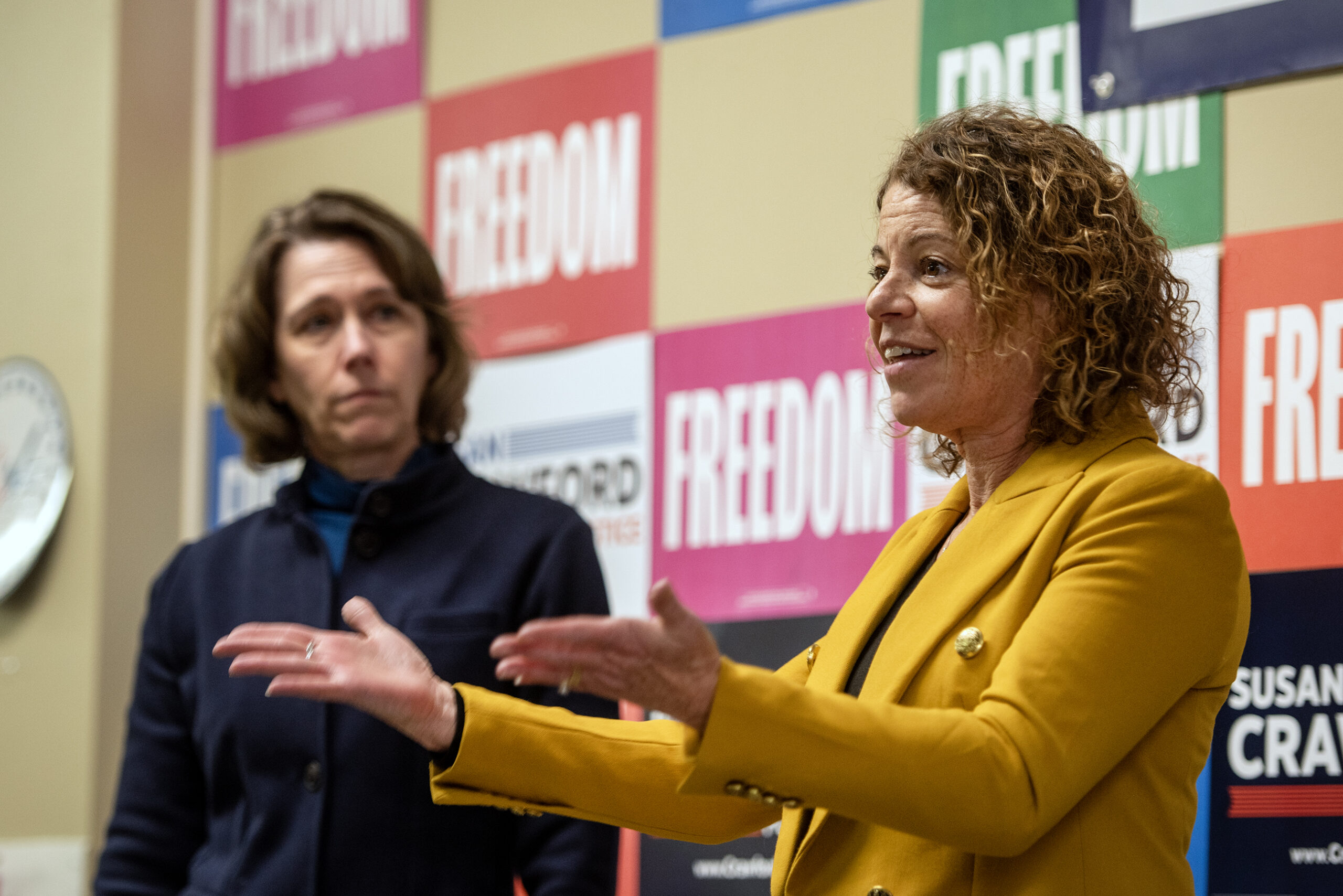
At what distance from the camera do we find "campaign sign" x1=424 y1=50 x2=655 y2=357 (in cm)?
312

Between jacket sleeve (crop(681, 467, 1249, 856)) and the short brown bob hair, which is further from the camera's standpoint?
the short brown bob hair

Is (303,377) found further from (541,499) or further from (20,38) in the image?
(20,38)

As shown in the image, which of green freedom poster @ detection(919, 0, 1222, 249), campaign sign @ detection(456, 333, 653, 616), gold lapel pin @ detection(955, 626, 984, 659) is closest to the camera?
gold lapel pin @ detection(955, 626, 984, 659)

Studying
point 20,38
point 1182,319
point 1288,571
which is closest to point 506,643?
point 1182,319

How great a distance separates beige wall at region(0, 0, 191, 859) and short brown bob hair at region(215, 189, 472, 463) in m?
0.94

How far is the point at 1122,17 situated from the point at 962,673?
139cm

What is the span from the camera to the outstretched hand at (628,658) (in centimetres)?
132

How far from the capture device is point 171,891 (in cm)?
250

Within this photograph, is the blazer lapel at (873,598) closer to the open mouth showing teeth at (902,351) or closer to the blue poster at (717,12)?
the open mouth showing teeth at (902,351)

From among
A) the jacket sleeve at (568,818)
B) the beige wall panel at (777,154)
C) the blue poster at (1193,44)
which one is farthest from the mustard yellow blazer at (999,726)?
the beige wall panel at (777,154)

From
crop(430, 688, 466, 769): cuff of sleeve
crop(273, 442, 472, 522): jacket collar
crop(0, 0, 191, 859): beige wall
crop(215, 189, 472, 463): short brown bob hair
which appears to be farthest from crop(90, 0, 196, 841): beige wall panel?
crop(430, 688, 466, 769): cuff of sleeve

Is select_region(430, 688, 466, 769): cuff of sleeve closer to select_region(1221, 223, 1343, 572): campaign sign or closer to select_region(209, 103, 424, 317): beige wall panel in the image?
select_region(1221, 223, 1343, 572): campaign sign

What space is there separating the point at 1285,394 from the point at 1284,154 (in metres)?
0.37

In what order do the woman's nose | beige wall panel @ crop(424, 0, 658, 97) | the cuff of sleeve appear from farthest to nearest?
1. beige wall panel @ crop(424, 0, 658, 97)
2. the woman's nose
3. the cuff of sleeve
